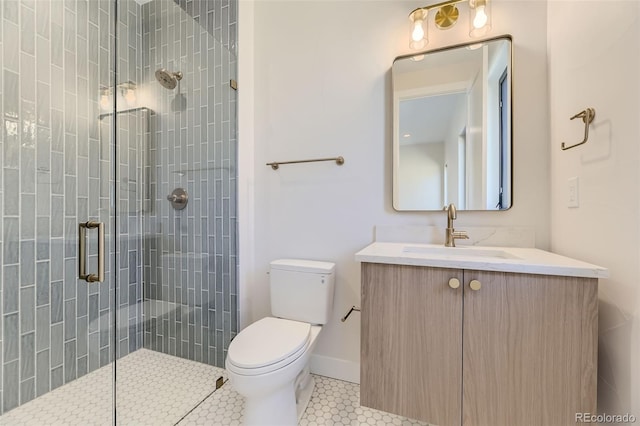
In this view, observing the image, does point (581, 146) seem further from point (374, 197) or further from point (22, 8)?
point (22, 8)

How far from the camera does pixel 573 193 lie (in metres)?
1.08

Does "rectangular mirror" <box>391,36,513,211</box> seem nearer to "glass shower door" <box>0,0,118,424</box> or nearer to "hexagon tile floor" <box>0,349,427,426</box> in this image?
"hexagon tile floor" <box>0,349,427,426</box>

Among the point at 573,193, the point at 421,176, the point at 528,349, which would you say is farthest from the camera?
the point at 421,176

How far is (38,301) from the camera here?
139 cm

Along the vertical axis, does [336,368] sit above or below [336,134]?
below

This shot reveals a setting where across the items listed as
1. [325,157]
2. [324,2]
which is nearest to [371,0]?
[324,2]

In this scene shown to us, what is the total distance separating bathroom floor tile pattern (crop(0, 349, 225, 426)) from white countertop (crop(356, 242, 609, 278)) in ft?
4.14

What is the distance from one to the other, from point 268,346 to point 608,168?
4.73 feet

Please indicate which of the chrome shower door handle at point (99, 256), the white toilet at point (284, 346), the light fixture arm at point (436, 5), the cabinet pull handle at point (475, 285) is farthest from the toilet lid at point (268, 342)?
the light fixture arm at point (436, 5)

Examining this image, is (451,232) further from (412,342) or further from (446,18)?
(446,18)

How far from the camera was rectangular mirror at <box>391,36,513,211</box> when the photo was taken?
4.27 ft

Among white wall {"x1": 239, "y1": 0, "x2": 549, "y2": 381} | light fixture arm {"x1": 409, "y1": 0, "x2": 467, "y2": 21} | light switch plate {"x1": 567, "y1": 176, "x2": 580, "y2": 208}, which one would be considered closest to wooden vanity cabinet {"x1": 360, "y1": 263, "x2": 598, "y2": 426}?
light switch plate {"x1": 567, "y1": 176, "x2": 580, "y2": 208}

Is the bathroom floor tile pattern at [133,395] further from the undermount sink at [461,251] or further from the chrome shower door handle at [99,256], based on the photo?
the undermount sink at [461,251]

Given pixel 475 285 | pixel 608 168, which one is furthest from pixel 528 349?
pixel 608 168
